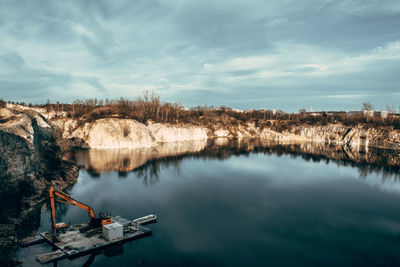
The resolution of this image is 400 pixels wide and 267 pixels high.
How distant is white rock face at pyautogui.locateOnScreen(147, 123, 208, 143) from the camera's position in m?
81.1

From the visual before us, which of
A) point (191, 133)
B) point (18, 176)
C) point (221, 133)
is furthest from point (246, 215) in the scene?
point (221, 133)

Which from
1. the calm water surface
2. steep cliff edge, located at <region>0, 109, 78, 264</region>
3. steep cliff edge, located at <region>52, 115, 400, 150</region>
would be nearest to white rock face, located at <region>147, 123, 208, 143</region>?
steep cliff edge, located at <region>52, 115, 400, 150</region>

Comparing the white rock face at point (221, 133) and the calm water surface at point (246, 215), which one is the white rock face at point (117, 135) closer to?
the calm water surface at point (246, 215)

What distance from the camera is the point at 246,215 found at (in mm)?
22703

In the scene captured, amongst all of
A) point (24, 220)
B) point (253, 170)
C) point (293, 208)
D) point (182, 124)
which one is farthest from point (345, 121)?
point (24, 220)

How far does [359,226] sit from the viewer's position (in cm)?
2095

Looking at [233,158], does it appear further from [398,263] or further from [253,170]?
[398,263]

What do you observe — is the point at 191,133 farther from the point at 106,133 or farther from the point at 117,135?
the point at 106,133

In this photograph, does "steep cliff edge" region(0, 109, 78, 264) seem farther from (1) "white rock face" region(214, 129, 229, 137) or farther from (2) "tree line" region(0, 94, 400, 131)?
(1) "white rock face" region(214, 129, 229, 137)

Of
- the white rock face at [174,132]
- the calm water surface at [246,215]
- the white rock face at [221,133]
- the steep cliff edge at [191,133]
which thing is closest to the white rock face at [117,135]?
the steep cliff edge at [191,133]

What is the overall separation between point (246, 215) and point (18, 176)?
20893 millimetres

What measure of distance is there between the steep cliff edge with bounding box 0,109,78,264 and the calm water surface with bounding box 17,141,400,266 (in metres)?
1.65

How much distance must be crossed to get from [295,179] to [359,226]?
640 inches

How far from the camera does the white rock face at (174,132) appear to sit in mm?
81125
